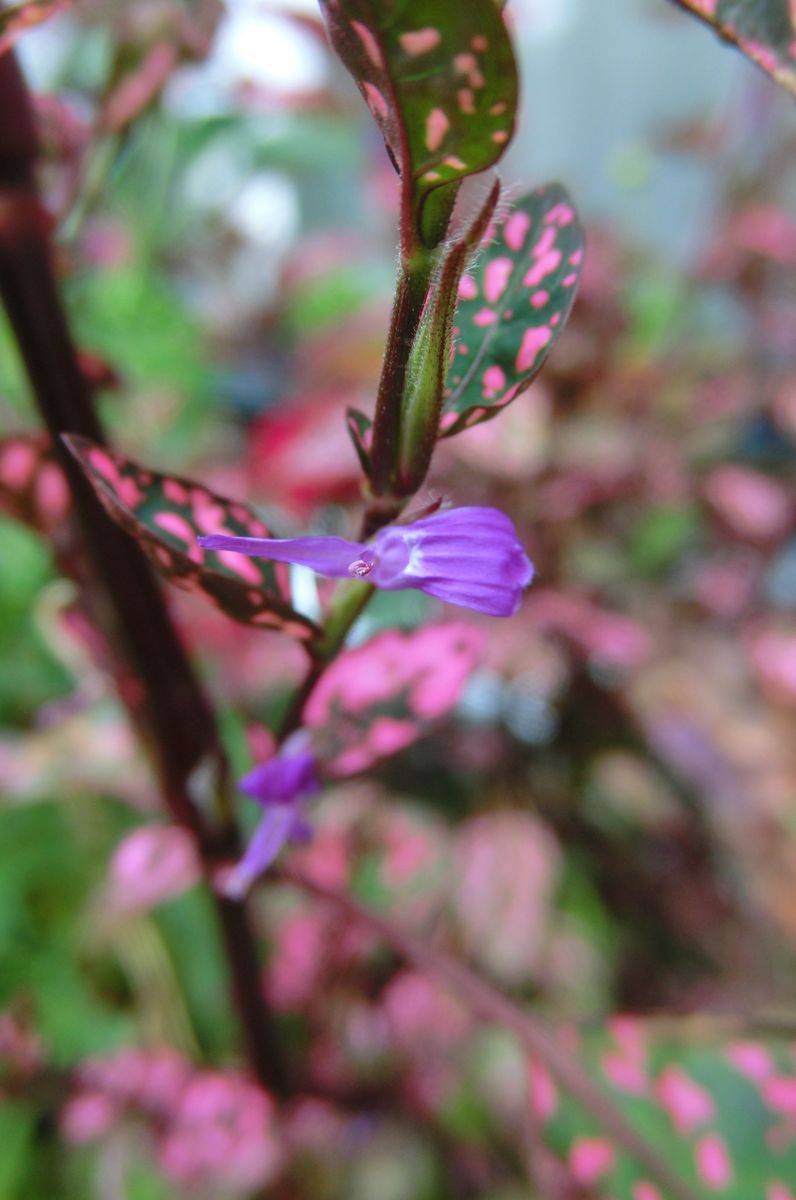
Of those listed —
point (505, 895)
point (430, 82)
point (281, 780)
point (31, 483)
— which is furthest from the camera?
point (505, 895)

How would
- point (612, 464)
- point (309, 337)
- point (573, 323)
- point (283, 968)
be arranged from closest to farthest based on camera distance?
point (283, 968)
point (612, 464)
point (573, 323)
point (309, 337)

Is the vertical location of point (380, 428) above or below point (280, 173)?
above

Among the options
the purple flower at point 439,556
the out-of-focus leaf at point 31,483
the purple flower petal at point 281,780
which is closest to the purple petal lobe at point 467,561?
the purple flower at point 439,556

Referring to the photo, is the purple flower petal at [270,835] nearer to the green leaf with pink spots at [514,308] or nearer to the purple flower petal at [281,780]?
the purple flower petal at [281,780]

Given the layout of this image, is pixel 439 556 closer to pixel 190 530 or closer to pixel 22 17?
pixel 190 530

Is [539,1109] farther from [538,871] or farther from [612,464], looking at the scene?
[612,464]

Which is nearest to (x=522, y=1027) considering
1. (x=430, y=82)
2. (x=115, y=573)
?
(x=115, y=573)

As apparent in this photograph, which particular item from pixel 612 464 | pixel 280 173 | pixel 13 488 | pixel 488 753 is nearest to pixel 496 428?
pixel 612 464
